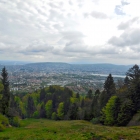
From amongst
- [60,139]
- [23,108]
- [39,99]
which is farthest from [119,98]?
[39,99]

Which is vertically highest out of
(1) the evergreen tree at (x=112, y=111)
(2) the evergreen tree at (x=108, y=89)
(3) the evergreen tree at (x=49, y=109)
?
(2) the evergreen tree at (x=108, y=89)

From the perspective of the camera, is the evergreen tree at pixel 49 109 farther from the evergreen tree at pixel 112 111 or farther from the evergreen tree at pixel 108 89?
the evergreen tree at pixel 112 111

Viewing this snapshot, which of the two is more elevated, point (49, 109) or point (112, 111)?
point (112, 111)

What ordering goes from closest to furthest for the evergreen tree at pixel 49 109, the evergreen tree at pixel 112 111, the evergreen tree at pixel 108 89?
the evergreen tree at pixel 112 111, the evergreen tree at pixel 108 89, the evergreen tree at pixel 49 109

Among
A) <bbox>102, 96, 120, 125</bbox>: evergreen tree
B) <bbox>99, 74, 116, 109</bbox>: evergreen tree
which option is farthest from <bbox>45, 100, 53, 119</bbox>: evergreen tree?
<bbox>102, 96, 120, 125</bbox>: evergreen tree

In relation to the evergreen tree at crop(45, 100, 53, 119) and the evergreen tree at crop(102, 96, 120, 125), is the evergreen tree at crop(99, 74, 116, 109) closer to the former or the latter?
the evergreen tree at crop(102, 96, 120, 125)

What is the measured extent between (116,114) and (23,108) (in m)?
64.4

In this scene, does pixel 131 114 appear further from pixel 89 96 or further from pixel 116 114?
pixel 89 96

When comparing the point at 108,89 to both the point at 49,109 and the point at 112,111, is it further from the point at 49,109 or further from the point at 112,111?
the point at 49,109

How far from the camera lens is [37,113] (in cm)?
7544

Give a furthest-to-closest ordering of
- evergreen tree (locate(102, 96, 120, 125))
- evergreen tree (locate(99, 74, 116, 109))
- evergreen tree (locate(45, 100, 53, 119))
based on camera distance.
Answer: evergreen tree (locate(45, 100, 53, 119)) < evergreen tree (locate(99, 74, 116, 109)) < evergreen tree (locate(102, 96, 120, 125))

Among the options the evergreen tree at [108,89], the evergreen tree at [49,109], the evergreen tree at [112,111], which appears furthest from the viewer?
the evergreen tree at [49,109]

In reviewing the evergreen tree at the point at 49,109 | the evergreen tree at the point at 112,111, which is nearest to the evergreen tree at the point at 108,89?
the evergreen tree at the point at 112,111

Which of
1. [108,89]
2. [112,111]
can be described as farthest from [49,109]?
[112,111]
